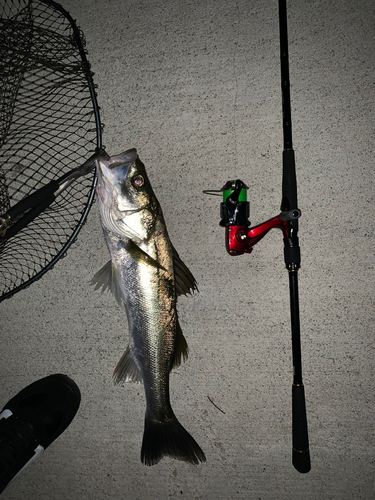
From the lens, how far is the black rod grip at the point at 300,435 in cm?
153

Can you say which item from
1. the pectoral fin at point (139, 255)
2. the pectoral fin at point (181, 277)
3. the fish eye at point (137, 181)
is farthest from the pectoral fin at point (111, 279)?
the fish eye at point (137, 181)

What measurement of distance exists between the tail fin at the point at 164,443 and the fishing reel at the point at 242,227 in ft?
2.97

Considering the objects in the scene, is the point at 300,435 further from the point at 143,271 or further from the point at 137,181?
the point at 137,181

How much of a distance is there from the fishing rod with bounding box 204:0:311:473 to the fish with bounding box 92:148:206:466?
319 mm

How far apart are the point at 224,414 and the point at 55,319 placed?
1110 millimetres

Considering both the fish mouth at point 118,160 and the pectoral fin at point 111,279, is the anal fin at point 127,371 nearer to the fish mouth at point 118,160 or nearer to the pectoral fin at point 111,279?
the pectoral fin at point 111,279

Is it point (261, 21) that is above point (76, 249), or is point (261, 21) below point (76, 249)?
above

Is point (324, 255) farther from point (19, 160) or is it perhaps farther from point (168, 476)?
point (19, 160)

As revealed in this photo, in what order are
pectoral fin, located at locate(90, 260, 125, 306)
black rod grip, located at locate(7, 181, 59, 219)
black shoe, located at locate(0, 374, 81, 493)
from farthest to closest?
black shoe, located at locate(0, 374, 81, 493)
pectoral fin, located at locate(90, 260, 125, 306)
black rod grip, located at locate(7, 181, 59, 219)

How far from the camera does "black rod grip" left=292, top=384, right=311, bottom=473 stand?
60.3 inches

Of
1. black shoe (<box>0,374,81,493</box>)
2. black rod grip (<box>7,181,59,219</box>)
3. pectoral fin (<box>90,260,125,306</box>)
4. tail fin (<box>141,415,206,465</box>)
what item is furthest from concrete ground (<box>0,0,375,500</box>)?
black rod grip (<box>7,181,59,219</box>)

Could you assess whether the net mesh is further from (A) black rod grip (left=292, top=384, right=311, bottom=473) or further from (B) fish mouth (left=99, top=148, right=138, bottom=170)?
(A) black rod grip (left=292, top=384, right=311, bottom=473)

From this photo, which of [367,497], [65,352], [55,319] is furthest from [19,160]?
[367,497]

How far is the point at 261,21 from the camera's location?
187 cm
